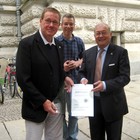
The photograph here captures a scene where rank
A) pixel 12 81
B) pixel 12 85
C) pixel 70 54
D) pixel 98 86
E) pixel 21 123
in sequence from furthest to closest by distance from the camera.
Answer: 1. pixel 12 85
2. pixel 12 81
3. pixel 21 123
4. pixel 70 54
5. pixel 98 86

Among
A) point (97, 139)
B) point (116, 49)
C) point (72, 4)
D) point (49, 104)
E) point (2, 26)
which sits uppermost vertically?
point (72, 4)

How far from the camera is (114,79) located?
8.54 ft

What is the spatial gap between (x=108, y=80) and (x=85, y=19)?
18.1 feet

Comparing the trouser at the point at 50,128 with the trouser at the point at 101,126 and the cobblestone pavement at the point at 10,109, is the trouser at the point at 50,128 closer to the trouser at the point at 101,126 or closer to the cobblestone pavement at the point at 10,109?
the trouser at the point at 101,126

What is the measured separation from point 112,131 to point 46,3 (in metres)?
5.62

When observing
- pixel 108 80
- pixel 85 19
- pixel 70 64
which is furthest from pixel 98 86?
pixel 85 19

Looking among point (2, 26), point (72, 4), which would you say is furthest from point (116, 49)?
point (2, 26)

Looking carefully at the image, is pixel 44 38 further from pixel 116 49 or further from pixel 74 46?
pixel 74 46

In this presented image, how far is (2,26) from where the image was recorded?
899 centimetres

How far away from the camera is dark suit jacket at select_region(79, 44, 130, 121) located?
8.52 ft

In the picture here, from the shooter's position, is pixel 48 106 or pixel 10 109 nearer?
pixel 48 106

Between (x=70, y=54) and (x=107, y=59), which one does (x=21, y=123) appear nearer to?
(x=70, y=54)

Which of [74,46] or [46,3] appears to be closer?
[74,46]

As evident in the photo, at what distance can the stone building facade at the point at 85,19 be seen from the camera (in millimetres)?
7535
